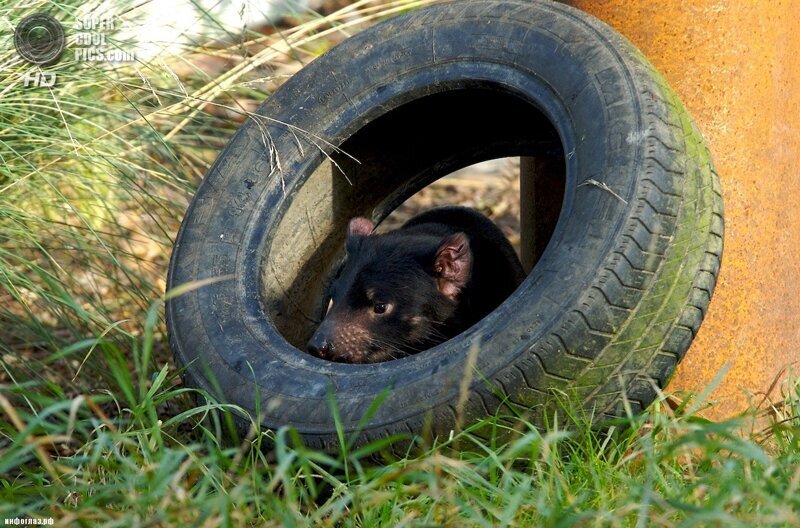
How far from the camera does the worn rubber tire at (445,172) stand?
115 inches

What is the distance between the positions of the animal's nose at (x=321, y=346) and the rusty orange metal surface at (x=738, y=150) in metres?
1.33

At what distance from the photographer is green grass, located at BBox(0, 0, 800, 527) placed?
7.49 ft

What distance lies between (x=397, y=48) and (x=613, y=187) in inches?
48.1

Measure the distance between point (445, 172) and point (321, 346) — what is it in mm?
1074

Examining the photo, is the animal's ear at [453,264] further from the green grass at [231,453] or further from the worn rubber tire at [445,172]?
the green grass at [231,453]

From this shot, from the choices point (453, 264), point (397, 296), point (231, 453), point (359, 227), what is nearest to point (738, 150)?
point (453, 264)

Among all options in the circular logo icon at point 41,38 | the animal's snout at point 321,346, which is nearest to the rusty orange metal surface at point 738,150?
the animal's snout at point 321,346

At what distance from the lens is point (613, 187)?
306 centimetres

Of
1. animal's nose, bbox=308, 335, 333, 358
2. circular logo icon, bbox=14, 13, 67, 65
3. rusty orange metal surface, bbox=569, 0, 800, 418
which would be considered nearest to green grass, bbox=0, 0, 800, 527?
circular logo icon, bbox=14, 13, 67, 65

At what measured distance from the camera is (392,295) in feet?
13.2

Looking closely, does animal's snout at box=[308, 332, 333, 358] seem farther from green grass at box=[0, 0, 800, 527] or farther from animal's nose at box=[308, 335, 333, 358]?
green grass at box=[0, 0, 800, 527]

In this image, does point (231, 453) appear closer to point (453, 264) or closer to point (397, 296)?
point (397, 296)

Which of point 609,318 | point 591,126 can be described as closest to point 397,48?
point 591,126

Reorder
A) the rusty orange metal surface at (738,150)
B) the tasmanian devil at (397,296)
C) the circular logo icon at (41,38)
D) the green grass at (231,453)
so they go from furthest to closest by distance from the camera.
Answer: the circular logo icon at (41,38)
the tasmanian devil at (397,296)
the rusty orange metal surface at (738,150)
the green grass at (231,453)
